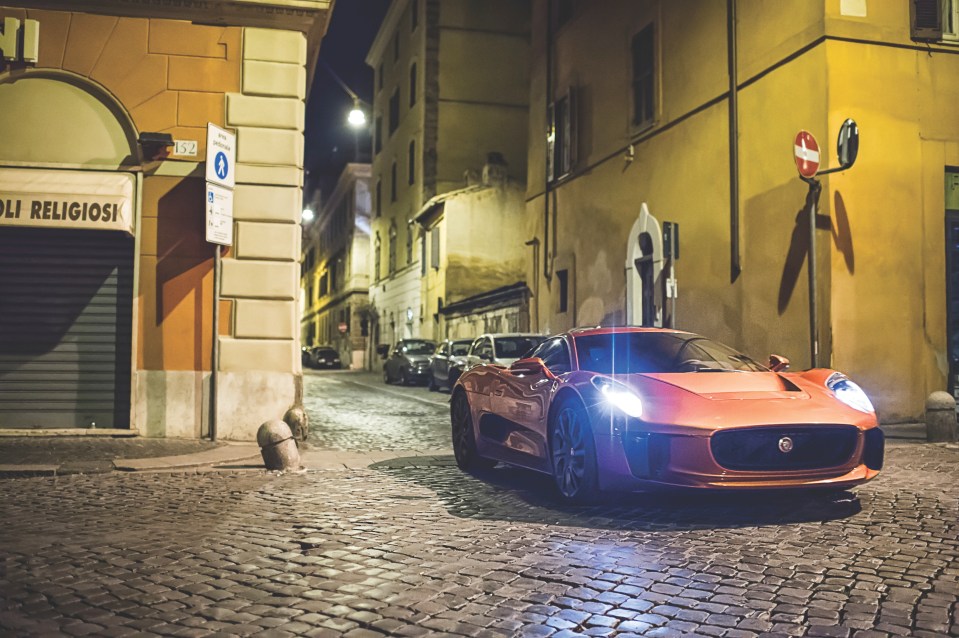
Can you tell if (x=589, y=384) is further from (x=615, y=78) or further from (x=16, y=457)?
(x=615, y=78)

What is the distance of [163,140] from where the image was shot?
1095 cm

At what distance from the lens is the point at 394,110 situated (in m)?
43.9

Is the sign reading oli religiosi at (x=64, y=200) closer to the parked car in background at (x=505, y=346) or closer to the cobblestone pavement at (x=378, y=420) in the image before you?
the cobblestone pavement at (x=378, y=420)

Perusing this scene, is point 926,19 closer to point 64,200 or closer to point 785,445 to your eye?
point 785,445

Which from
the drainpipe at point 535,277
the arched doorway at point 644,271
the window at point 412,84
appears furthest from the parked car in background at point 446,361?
the window at point 412,84

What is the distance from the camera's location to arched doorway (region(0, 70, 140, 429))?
10891mm

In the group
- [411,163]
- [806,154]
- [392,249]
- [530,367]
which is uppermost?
[411,163]

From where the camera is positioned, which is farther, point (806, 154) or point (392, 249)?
point (392, 249)

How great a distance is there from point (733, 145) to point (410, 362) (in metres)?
15.0

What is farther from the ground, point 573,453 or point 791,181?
point 791,181

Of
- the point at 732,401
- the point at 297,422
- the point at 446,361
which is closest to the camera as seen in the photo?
the point at 732,401

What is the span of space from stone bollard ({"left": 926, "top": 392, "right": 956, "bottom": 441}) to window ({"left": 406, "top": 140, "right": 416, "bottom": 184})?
30.8 m

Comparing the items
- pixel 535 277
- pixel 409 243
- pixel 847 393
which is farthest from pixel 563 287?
pixel 409 243

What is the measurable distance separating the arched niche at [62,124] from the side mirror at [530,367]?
6285 millimetres
